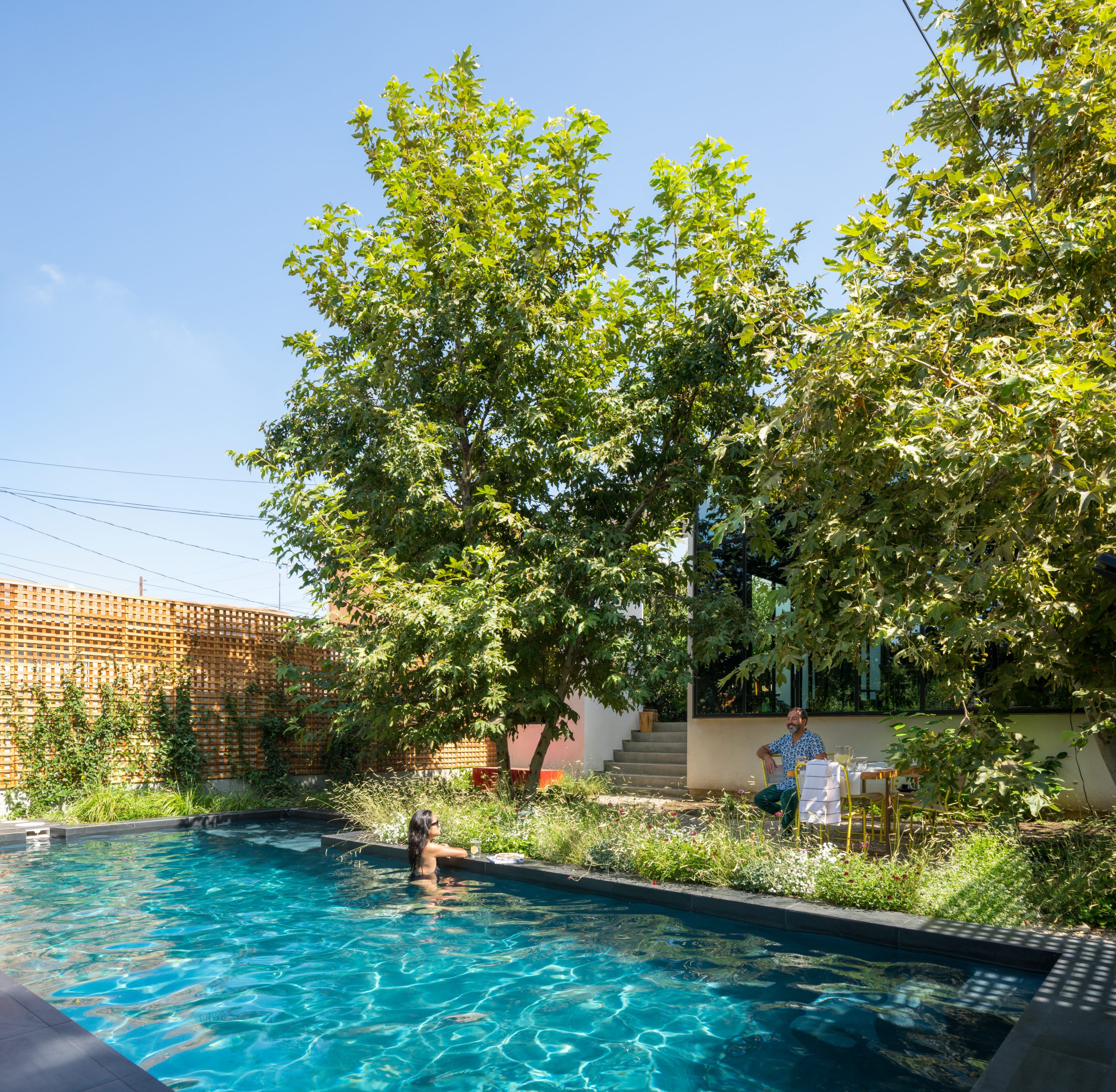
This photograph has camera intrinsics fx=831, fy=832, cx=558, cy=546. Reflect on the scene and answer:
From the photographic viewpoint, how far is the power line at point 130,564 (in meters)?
30.6

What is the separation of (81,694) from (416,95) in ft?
30.4

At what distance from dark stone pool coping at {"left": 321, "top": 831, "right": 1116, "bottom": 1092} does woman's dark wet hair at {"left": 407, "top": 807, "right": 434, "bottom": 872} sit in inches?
17.4

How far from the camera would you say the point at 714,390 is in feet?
33.1

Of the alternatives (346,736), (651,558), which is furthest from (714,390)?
(346,736)

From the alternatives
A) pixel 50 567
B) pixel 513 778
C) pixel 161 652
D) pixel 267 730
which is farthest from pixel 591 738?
pixel 50 567

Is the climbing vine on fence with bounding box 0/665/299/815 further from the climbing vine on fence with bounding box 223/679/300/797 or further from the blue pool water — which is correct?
the blue pool water

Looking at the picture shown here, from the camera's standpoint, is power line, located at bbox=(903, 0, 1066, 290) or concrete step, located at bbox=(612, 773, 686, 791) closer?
power line, located at bbox=(903, 0, 1066, 290)

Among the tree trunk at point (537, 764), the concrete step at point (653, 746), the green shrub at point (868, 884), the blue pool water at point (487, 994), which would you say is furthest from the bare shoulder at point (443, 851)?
the concrete step at point (653, 746)

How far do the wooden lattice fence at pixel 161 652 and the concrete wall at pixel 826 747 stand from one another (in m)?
5.63

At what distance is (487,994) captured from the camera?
515 centimetres

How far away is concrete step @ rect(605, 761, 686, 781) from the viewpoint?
49.9ft

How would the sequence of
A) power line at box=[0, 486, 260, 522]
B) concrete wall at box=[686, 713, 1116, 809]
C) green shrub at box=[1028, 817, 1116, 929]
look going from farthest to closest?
power line at box=[0, 486, 260, 522], concrete wall at box=[686, 713, 1116, 809], green shrub at box=[1028, 817, 1116, 929]

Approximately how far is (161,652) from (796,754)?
9.64m

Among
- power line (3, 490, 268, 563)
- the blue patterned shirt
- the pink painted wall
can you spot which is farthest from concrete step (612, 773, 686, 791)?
power line (3, 490, 268, 563)
